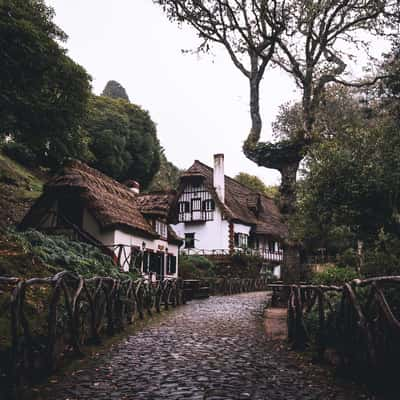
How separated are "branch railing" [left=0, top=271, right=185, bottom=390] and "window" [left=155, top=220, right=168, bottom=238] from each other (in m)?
16.1

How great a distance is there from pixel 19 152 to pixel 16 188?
8792 mm

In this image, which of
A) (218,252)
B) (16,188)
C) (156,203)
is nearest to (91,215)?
(156,203)

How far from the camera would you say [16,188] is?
1299 inches

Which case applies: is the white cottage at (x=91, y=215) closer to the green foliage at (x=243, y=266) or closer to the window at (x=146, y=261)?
the window at (x=146, y=261)

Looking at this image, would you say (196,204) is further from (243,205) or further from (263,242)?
(263,242)

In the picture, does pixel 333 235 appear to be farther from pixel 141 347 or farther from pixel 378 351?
pixel 378 351

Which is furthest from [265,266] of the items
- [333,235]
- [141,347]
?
[141,347]

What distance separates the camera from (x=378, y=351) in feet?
16.9

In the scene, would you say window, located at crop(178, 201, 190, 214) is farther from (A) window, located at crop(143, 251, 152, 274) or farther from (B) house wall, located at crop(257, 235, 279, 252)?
(A) window, located at crop(143, 251, 152, 274)

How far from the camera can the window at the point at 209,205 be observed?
136 feet

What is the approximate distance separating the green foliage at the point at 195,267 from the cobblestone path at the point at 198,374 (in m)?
22.7

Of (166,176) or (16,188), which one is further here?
(166,176)

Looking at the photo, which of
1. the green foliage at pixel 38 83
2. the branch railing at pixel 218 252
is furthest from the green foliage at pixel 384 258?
the branch railing at pixel 218 252

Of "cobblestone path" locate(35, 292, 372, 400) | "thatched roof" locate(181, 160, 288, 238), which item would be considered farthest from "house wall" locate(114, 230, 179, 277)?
"cobblestone path" locate(35, 292, 372, 400)
